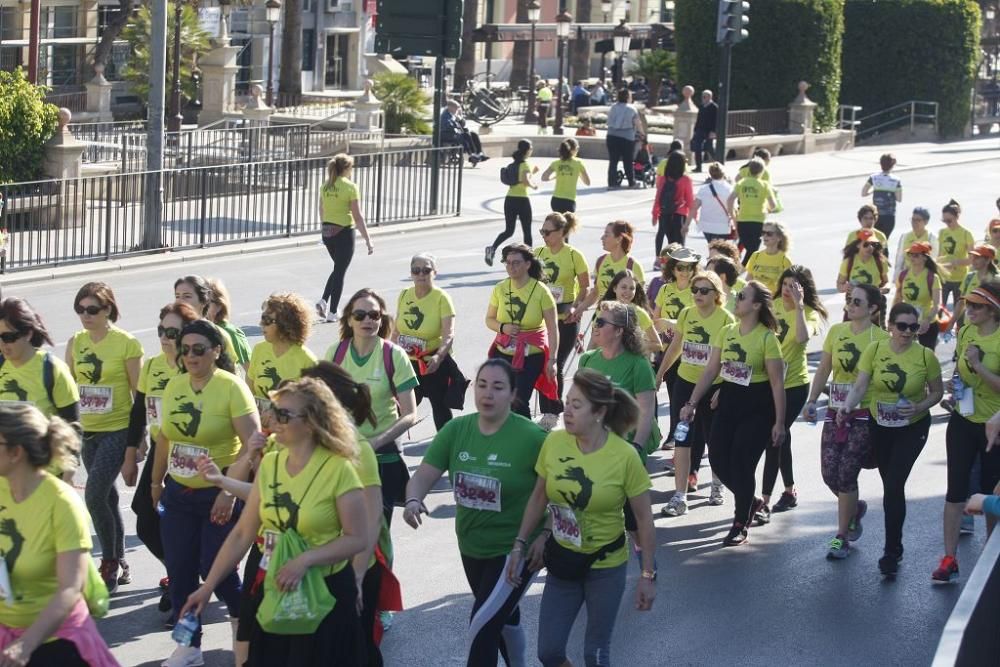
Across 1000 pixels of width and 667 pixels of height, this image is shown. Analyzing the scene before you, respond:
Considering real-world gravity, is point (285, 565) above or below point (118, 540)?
above


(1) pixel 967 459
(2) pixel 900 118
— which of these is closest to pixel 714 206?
(1) pixel 967 459

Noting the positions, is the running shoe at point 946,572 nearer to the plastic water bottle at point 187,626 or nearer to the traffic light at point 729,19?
the plastic water bottle at point 187,626

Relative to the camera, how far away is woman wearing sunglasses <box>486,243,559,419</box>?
38.2ft

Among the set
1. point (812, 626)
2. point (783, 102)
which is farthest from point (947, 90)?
point (812, 626)

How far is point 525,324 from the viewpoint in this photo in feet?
38.5

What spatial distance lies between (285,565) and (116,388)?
3038 millimetres

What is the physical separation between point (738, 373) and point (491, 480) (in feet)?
10.6

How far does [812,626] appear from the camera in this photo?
357 inches

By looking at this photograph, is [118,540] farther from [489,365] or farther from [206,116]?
[206,116]

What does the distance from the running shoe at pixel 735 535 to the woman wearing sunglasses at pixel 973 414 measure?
1196 mm

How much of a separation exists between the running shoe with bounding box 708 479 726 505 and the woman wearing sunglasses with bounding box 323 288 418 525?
3.21 meters

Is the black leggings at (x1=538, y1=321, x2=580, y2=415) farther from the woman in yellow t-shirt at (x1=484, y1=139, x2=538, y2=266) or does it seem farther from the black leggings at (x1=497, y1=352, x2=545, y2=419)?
the woman in yellow t-shirt at (x1=484, y1=139, x2=538, y2=266)

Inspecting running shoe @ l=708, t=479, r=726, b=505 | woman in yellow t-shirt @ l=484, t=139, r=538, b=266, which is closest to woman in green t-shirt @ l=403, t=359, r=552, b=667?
running shoe @ l=708, t=479, r=726, b=505

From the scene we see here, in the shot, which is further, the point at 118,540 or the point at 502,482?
the point at 118,540
